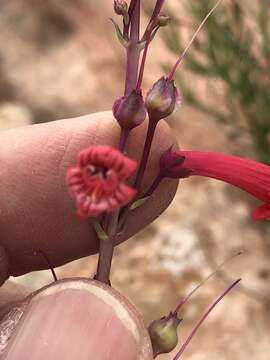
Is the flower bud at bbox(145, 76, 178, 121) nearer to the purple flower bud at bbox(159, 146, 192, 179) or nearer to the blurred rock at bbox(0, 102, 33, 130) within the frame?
the purple flower bud at bbox(159, 146, 192, 179)

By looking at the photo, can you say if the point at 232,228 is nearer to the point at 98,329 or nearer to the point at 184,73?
the point at 184,73

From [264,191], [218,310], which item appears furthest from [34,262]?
[218,310]

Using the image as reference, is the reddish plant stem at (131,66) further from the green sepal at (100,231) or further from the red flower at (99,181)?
the red flower at (99,181)

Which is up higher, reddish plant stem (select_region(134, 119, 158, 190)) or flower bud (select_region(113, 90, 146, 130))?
flower bud (select_region(113, 90, 146, 130))

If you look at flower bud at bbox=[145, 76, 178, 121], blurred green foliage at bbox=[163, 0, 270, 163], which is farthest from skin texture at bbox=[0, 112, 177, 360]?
blurred green foliage at bbox=[163, 0, 270, 163]

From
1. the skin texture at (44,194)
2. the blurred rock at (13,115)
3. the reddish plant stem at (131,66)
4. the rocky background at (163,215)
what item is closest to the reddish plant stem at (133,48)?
the reddish plant stem at (131,66)
